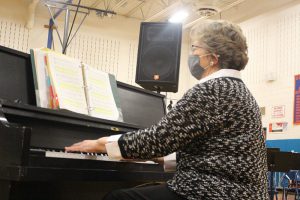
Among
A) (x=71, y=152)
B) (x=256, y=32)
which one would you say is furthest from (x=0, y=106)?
(x=256, y=32)

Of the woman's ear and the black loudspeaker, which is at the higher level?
the black loudspeaker

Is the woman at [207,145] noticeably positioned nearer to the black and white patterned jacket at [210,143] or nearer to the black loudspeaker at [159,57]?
the black and white patterned jacket at [210,143]

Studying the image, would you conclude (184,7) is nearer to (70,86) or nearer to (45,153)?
(70,86)

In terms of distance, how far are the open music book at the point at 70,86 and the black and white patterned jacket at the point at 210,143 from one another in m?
0.51

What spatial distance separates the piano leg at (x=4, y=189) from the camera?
4.89ft

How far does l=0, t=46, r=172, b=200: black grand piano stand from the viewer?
145 cm

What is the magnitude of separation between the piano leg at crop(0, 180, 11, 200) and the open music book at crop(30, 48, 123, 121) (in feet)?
1.63

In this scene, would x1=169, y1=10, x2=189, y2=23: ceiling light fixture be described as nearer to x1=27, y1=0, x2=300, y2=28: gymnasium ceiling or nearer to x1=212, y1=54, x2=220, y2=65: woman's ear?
x1=27, y1=0, x2=300, y2=28: gymnasium ceiling

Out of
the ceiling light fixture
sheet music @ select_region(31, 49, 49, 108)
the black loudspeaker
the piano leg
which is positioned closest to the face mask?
sheet music @ select_region(31, 49, 49, 108)

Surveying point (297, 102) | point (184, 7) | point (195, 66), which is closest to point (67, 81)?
point (195, 66)

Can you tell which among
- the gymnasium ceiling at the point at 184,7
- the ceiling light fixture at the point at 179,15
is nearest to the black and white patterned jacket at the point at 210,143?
the gymnasium ceiling at the point at 184,7

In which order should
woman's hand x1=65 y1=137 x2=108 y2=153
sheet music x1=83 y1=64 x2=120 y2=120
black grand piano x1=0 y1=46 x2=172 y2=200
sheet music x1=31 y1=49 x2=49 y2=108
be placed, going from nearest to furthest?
black grand piano x1=0 y1=46 x2=172 y2=200
woman's hand x1=65 y1=137 x2=108 y2=153
sheet music x1=31 y1=49 x2=49 y2=108
sheet music x1=83 y1=64 x2=120 y2=120

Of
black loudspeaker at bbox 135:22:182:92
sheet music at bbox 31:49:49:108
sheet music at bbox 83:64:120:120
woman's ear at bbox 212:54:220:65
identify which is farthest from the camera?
black loudspeaker at bbox 135:22:182:92

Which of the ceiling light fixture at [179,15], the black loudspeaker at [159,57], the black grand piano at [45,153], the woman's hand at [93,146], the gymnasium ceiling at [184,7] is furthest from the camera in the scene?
the ceiling light fixture at [179,15]
